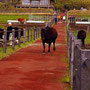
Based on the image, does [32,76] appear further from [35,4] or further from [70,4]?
[70,4]

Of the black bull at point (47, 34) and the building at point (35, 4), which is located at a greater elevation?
the black bull at point (47, 34)

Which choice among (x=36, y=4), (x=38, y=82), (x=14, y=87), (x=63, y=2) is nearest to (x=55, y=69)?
(x=38, y=82)

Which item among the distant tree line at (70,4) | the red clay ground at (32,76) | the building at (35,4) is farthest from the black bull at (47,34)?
the distant tree line at (70,4)

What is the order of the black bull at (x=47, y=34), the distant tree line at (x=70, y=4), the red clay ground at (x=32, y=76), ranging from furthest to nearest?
the distant tree line at (x=70, y=4) → the black bull at (x=47, y=34) → the red clay ground at (x=32, y=76)

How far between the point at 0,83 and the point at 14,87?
2.38ft

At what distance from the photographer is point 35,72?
1191 cm

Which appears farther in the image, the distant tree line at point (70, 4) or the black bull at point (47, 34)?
the distant tree line at point (70, 4)

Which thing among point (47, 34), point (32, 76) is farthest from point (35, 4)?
point (32, 76)

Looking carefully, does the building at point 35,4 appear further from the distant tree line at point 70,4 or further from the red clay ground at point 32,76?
the red clay ground at point 32,76

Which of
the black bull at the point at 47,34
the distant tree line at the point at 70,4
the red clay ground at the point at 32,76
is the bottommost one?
the distant tree line at the point at 70,4

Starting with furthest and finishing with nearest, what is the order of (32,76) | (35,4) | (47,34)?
(35,4) → (47,34) → (32,76)

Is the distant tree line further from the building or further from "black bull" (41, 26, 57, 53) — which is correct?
"black bull" (41, 26, 57, 53)

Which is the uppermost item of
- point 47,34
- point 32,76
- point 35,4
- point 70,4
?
point 47,34

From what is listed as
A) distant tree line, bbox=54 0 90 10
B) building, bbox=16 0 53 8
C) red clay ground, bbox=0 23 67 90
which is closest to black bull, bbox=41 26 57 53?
red clay ground, bbox=0 23 67 90
